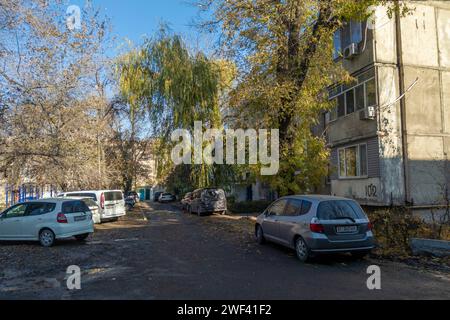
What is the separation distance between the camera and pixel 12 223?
12336 mm

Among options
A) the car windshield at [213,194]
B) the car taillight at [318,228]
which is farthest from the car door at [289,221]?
the car windshield at [213,194]

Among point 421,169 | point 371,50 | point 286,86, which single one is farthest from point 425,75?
point 286,86

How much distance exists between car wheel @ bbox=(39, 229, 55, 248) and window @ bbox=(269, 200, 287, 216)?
6.87m

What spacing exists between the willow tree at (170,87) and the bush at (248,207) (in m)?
6.46

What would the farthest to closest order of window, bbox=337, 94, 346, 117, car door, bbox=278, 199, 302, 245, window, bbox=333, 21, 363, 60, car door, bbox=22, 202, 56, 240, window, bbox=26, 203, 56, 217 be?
window, bbox=337, 94, 346, 117 → window, bbox=333, 21, 363, 60 → window, bbox=26, 203, 56, 217 → car door, bbox=22, 202, 56, 240 → car door, bbox=278, 199, 302, 245

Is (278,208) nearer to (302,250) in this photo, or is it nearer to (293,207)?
(293,207)

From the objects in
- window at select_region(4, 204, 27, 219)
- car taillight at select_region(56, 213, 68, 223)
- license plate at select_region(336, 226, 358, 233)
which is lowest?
license plate at select_region(336, 226, 358, 233)

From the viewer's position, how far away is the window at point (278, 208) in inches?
420

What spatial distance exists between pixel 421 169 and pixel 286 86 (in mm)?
8320

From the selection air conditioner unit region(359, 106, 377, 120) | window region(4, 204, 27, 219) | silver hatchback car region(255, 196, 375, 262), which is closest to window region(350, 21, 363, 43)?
air conditioner unit region(359, 106, 377, 120)

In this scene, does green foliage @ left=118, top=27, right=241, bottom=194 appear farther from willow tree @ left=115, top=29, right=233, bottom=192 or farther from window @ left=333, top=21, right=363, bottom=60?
window @ left=333, top=21, right=363, bottom=60

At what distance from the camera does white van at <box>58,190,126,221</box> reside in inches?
757

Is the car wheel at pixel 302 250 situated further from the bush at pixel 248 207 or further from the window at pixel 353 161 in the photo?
the bush at pixel 248 207

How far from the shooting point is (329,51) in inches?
538
